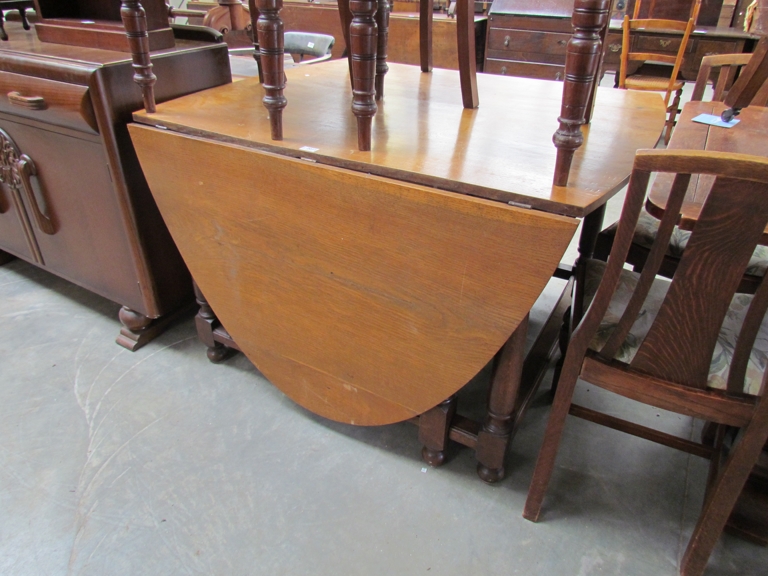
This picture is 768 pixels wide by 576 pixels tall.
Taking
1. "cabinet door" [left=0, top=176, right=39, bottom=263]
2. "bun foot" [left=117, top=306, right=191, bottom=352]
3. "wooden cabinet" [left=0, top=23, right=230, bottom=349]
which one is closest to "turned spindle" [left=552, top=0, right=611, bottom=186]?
"wooden cabinet" [left=0, top=23, right=230, bottom=349]

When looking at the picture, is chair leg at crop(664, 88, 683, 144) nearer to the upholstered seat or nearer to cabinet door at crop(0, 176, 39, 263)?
the upholstered seat

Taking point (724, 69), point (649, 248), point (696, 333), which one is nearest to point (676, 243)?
point (649, 248)

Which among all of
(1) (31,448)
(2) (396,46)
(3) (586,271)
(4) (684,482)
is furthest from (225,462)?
(2) (396,46)

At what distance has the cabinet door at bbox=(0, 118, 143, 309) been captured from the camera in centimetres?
138

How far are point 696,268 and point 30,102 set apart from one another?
4.98 ft

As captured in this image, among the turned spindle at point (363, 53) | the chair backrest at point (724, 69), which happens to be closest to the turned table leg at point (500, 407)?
the turned spindle at point (363, 53)

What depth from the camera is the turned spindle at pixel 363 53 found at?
2.84ft

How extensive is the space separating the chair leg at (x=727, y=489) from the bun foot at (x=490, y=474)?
15.6 inches

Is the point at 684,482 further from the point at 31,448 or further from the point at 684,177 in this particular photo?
the point at 31,448

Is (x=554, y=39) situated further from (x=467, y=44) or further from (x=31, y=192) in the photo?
(x=31, y=192)

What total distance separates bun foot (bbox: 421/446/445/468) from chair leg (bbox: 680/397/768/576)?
0.54m

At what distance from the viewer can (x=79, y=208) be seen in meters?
1.50

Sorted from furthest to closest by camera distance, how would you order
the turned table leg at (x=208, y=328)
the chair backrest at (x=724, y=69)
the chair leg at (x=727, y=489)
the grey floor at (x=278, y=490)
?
the chair backrest at (x=724, y=69) → the turned table leg at (x=208, y=328) → the grey floor at (x=278, y=490) → the chair leg at (x=727, y=489)

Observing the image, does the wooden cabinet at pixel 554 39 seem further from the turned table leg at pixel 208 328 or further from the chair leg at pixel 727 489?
the chair leg at pixel 727 489
